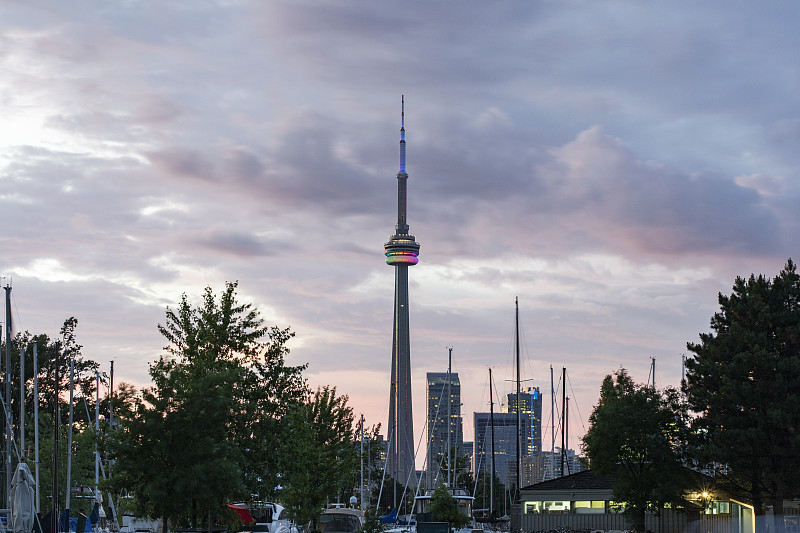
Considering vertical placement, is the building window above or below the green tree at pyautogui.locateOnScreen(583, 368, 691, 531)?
below

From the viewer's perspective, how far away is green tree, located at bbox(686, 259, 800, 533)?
49.6 m

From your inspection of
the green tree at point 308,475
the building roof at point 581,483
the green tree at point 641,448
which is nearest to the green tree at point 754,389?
the green tree at point 641,448

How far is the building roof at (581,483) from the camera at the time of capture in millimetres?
66000

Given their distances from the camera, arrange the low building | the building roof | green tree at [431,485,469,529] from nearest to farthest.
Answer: green tree at [431,485,469,529] < the low building < the building roof

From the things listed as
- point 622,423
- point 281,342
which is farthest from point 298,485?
point 622,423

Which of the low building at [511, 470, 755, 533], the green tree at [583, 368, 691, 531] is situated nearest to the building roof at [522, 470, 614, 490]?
the low building at [511, 470, 755, 533]

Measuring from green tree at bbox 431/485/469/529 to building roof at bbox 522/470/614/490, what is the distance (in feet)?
Result: 36.9

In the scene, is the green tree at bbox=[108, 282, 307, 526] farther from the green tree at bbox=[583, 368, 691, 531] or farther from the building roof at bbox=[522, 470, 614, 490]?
the building roof at bbox=[522, 470, 614, 490]

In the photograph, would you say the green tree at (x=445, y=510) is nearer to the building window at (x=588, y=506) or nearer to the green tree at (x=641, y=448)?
the green tree at (x=641, y=448)

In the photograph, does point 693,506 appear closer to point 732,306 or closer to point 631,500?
point 631,500

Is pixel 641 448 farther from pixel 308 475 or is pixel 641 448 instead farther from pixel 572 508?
pixel 308 475

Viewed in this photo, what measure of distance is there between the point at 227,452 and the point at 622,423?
28050mm

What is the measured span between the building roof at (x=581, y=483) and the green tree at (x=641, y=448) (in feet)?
33.0

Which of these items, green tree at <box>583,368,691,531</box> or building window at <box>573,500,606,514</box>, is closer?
green tree at <box>583,368,691,531</box>
